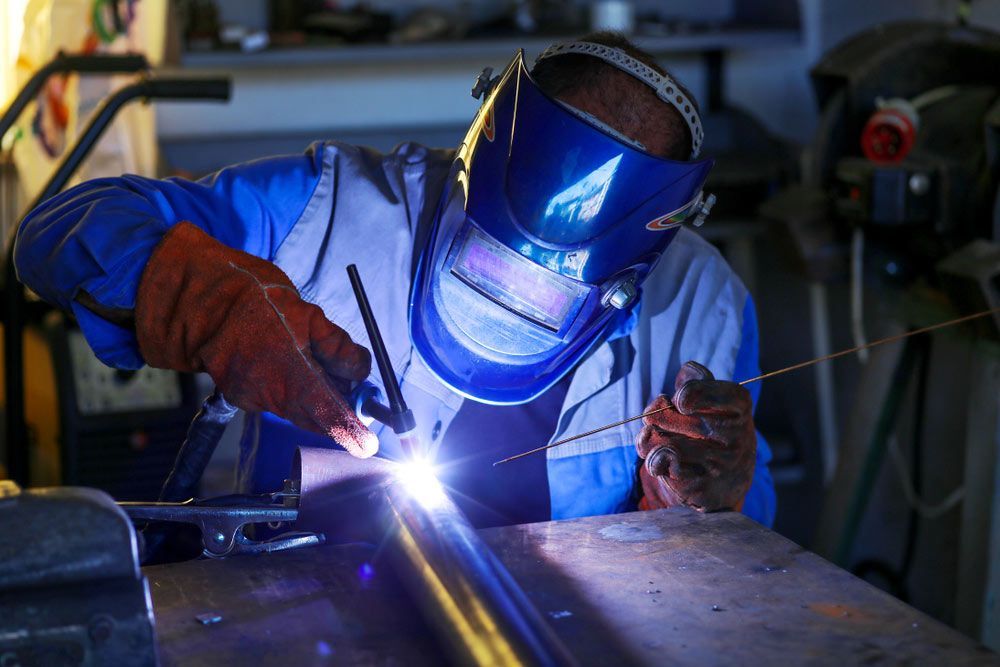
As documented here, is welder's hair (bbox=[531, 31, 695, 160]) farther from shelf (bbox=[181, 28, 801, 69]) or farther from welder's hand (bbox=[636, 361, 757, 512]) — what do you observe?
shelf (bbox=[181, 28, 801, 69])

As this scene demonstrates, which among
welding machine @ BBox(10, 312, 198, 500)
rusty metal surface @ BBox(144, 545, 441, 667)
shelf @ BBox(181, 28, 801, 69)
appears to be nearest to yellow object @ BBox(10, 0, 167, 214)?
shelf @ BBox(181, 28, 801, 69)

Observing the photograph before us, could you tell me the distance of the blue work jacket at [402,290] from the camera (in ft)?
4.83

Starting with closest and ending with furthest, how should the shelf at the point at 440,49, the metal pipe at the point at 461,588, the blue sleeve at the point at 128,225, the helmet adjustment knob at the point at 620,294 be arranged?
the metal pipe at the point at 461,588
the blue sleeve at the point at 128,225
the helmet adjustment knob at the point at 620,294
the shelf at the point at 440,49

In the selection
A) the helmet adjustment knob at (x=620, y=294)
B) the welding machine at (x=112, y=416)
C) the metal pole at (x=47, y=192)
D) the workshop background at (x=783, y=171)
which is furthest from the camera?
the welding machine at (x=112, y=416)

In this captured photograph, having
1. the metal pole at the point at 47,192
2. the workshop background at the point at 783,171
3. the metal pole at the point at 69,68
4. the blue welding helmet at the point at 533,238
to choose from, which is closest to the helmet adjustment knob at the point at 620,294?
the blue welding helmet at the point at 533,238

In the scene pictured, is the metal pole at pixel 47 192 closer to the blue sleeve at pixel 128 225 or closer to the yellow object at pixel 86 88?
the yellow object at pixel 86 88

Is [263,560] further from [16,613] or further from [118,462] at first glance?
[118,462]

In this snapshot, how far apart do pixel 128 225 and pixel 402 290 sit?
1.25ft

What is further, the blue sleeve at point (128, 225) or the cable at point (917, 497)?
the cable at point (917, 497)

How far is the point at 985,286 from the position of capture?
2006mm

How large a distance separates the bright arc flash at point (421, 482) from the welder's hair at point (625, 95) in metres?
0.46

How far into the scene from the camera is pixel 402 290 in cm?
150

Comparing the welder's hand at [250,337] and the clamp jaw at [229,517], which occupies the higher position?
the welder's hand at [250,337]

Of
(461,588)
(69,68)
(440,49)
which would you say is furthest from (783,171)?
(461,588)
